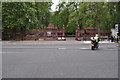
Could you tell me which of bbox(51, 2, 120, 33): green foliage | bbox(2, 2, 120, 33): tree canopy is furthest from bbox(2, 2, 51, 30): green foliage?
bbox(51, 2, 120, 33): green foliage

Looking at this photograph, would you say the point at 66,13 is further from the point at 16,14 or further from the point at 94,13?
the point at 16,14

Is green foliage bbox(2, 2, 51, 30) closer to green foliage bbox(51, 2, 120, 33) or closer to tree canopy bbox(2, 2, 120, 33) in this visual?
tree canopy bbox(2, 2, 120, 33)

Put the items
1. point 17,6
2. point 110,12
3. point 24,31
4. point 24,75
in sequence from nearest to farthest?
point 24,75 → point 17,6 → point 24,31 → point 110,12

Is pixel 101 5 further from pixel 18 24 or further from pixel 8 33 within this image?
pixel 8 33

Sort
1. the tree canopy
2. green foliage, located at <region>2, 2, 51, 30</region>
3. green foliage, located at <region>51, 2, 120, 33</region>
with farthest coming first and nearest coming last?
1. green foliage, located at <region>51, 2, 120, 33</region>
2. the tree canopy
3. green foliage, located at <region>2, 2, 51, 30</region>

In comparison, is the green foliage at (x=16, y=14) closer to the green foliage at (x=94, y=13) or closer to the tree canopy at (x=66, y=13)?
the tree canopy at (x=66, y=13)

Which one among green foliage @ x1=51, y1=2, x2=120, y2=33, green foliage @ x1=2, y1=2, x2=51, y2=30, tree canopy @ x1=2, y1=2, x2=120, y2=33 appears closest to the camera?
green foliage @ x1=2, y1=2, x2=51, y2=30

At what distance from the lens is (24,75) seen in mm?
5965

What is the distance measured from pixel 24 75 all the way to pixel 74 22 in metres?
33.5

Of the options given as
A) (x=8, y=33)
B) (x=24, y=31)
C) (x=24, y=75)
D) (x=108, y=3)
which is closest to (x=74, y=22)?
(x=108, y=3)

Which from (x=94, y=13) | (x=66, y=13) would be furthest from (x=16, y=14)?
(x=66, y=13)

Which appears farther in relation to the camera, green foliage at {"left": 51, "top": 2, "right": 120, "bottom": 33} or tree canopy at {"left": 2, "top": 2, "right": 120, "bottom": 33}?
green foliage at {"left": 51, "top": 2, "right": 120, "bottom": 33}

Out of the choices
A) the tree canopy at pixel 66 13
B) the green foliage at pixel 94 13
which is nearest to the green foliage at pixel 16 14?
the tree canopy at pixel 66 13

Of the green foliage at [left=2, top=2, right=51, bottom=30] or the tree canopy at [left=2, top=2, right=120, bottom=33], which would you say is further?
the tree canopy at [left=2, top=2, right=120, bottom=33]
